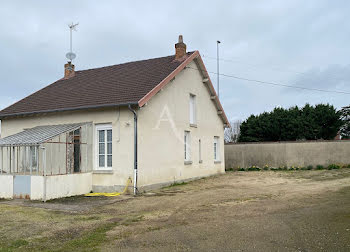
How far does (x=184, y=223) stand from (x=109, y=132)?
738cm

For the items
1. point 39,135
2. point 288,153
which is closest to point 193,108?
point 39,135

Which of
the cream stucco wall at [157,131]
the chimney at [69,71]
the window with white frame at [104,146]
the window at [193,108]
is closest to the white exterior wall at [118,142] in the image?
the cream stucco wall at [157,131]

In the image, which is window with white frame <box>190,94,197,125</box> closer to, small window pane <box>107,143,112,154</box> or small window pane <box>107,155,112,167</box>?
small window pane <box>107,143,112,154</box>

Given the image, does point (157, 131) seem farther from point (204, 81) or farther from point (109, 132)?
point (204, 81)

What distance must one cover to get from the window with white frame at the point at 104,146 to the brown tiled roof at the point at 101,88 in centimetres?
108

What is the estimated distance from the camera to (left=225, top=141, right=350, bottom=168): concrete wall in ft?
79.7

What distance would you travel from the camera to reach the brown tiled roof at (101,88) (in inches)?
587

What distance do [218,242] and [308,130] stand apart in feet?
94.2

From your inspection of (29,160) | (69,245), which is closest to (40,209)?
(29,160)

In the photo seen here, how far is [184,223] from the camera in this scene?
836cm

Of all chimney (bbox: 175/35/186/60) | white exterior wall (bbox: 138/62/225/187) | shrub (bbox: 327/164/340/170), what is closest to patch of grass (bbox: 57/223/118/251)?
white exterior wall (bbox: 138/62/225/187)

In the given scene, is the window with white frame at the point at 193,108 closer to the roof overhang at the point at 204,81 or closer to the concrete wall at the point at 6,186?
the roof overhang at the point at 204,81

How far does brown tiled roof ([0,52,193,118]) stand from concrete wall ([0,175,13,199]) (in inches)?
146

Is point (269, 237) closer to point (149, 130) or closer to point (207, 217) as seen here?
point (207, 217)
